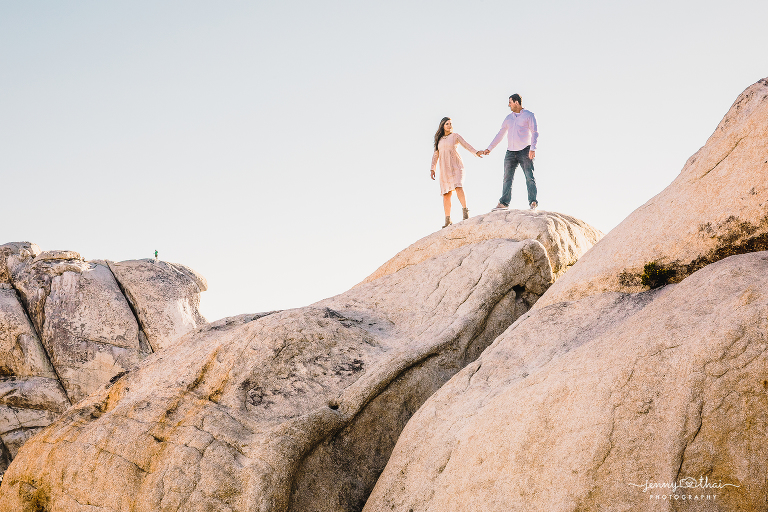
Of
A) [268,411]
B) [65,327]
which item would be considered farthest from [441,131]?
[65,327]

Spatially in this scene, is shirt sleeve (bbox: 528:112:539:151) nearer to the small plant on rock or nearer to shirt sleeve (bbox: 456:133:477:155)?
shirt sleeve (bbox: 456:133:477:155)

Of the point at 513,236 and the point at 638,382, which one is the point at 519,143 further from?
the point at 638,382

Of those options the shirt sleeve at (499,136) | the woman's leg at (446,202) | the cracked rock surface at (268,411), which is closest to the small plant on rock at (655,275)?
the cracked rock surface at (268,411)

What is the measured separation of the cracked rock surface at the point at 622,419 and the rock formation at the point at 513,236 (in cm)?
456

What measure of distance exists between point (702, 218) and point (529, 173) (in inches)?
255

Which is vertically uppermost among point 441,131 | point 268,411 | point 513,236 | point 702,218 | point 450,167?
point 441,131

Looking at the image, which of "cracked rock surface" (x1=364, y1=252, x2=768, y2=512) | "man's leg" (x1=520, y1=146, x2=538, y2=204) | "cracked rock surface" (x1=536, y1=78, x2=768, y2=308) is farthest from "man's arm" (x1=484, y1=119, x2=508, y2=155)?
Answer: "cracked rock surface" (x1=364, y1=252, x2=768, y2=512)

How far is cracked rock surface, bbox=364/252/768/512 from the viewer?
6.41 m

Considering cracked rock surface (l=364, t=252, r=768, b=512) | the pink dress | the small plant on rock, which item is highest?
A: the pink dress

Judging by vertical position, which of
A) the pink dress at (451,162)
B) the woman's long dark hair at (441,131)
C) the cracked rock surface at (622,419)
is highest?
the woman's long dark hair at (441,131)

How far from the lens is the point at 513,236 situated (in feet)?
44.7

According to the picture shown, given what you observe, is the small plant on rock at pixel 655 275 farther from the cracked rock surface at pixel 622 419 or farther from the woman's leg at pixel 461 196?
the woman's leg at pixel 461 196

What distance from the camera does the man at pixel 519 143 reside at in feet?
50.4

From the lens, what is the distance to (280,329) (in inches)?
431
